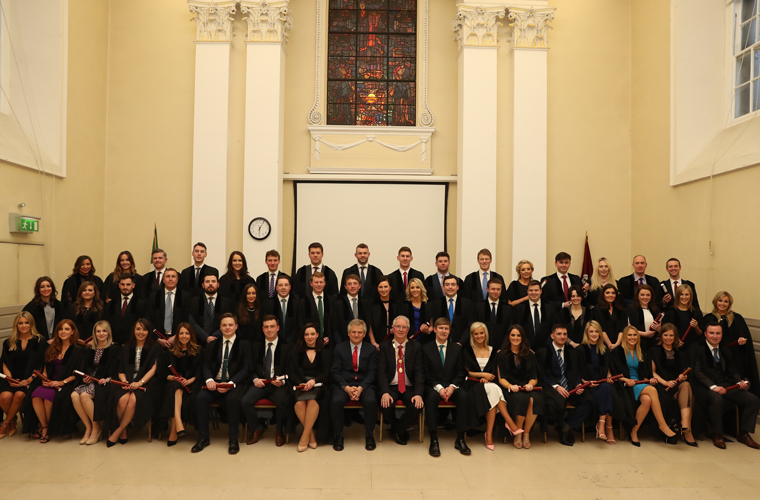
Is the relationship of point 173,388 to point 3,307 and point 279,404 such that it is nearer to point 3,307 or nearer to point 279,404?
point 279,404

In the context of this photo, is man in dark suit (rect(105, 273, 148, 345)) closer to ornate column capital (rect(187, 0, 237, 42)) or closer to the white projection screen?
the white projection screen

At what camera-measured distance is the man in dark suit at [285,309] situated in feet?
19.6

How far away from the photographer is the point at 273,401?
5.38 m

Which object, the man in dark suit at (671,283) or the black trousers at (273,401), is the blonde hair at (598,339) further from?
the black trousers at (273,401)

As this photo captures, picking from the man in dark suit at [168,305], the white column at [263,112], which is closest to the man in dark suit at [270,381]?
the man in dark suit at [168,305]

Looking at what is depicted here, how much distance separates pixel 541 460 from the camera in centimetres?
498

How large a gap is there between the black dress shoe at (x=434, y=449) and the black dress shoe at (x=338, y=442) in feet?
2.69

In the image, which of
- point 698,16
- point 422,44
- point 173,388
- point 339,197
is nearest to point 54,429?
point 173,388

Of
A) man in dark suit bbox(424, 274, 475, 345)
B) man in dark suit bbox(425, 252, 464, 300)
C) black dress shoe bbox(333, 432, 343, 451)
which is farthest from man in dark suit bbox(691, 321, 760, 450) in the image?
black dress shoe bbox(333, 432, 343, 451)

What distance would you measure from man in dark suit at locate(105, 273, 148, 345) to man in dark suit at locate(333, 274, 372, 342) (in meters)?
2.06

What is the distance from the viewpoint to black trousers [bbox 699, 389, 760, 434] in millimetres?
5387

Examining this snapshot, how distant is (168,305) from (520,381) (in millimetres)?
3779

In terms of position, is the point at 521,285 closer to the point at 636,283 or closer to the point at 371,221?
the point at 636,283

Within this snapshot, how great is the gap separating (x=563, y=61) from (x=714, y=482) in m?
6.97
